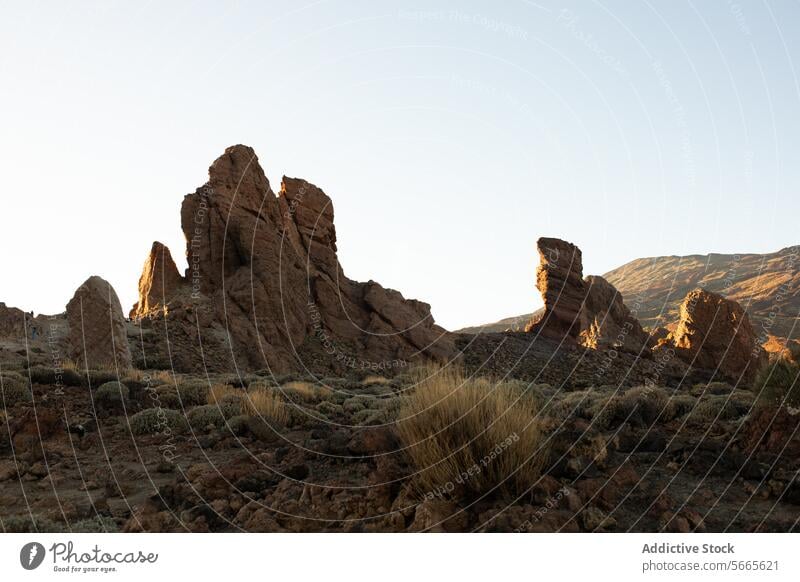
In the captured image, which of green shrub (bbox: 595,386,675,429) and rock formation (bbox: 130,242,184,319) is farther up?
rock formation (bbox: 130,242,184,319)

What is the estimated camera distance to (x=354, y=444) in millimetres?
8500

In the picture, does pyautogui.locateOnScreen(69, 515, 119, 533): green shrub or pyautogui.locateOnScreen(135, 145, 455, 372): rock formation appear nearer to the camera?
pyautogui.locateOnScreen(69, 515, 119, 533): green shrub

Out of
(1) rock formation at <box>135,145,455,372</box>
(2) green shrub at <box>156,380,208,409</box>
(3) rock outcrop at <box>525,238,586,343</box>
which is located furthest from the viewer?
(3) rock outcrop at <box>525,238,586,343</box>

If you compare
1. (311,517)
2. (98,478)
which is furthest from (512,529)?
(98,478)

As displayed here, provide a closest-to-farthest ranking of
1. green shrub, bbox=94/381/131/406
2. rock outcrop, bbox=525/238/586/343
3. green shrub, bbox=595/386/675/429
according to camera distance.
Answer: green shrub, bbox=595/386/675/429 → green shrub, bbox=94/381/131/406 → rock outcrop, bbox=525/238/586/343

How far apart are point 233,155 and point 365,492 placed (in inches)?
1468

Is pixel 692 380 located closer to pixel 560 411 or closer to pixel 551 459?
pixel 560 411

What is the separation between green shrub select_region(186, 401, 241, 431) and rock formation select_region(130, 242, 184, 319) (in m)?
26.0

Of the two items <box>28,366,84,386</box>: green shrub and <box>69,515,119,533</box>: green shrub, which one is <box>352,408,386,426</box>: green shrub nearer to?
<box>69,515,119,533</box>: green shrub

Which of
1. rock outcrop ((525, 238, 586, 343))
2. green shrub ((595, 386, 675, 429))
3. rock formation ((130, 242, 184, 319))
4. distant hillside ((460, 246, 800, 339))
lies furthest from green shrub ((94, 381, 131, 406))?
distant hillside ((460, 246, 800, 339))

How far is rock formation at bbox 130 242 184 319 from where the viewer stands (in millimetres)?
37719

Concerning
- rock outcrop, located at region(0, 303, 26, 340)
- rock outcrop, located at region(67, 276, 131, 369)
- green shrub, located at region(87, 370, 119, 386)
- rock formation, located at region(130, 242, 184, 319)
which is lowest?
green shrub, located at region(87, 370, 119, 386)

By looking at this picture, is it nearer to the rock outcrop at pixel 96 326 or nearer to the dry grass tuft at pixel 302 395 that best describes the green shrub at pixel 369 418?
the dry grass tuft at pixel 302 395

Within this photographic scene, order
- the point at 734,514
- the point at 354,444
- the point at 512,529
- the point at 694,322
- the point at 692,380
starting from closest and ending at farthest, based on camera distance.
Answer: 1. the point at 512,529
2. the point at 734,514
3. the point at 354,444
4. the point at 692,380
5. the point at 694,322
